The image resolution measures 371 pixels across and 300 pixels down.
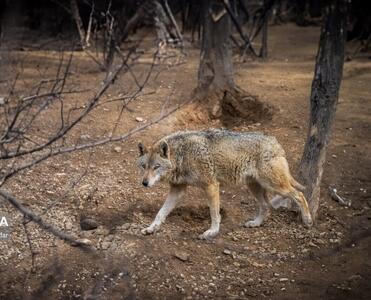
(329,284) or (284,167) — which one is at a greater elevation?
(284,167)

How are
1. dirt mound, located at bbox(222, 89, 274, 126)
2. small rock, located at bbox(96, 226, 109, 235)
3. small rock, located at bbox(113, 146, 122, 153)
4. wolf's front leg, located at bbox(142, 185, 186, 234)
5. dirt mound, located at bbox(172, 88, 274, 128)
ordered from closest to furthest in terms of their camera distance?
small rock, located at bbox(96, 226, 109, 235), wolf's front leg, located at bbox(142, 185, 186, 234), small rock, located at bbox(113, 146, 122, 153), dirt mound, located at bbox(172, 88, 274, 128), dirt mound, located at bbox(222, 89, 274, 126)

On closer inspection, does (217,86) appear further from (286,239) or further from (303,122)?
(286,239)

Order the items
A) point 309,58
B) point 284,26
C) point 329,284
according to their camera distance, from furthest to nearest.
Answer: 1. point 284,26
2. point 309,58
3. point 329,284

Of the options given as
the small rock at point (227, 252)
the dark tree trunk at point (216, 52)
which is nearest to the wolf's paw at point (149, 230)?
the small rock at point (227, 252)

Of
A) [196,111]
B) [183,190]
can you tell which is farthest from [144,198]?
[196,111]

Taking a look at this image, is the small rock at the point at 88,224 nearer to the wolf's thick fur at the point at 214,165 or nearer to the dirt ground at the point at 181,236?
the dirt ground at the point at 181,236

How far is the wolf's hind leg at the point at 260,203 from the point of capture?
7098 mm

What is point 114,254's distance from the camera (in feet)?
20.4

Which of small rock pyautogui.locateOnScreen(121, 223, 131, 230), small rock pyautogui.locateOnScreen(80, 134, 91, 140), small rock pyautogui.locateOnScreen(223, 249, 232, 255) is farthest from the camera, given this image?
small rock pyautogui.locateOnScreen(80, 134, 91, 140)

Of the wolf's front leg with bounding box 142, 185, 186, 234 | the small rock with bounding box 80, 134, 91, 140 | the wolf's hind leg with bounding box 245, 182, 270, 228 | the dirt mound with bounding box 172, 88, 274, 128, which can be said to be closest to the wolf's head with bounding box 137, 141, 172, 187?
the wolf's front leg with bounding box 142, 185, 186, 234

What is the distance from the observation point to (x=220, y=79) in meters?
10.7

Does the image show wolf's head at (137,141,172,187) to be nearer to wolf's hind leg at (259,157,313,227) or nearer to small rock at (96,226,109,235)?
small rock at (96,226,109,235)

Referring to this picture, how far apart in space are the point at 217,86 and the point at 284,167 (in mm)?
4291

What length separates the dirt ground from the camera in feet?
19.3
